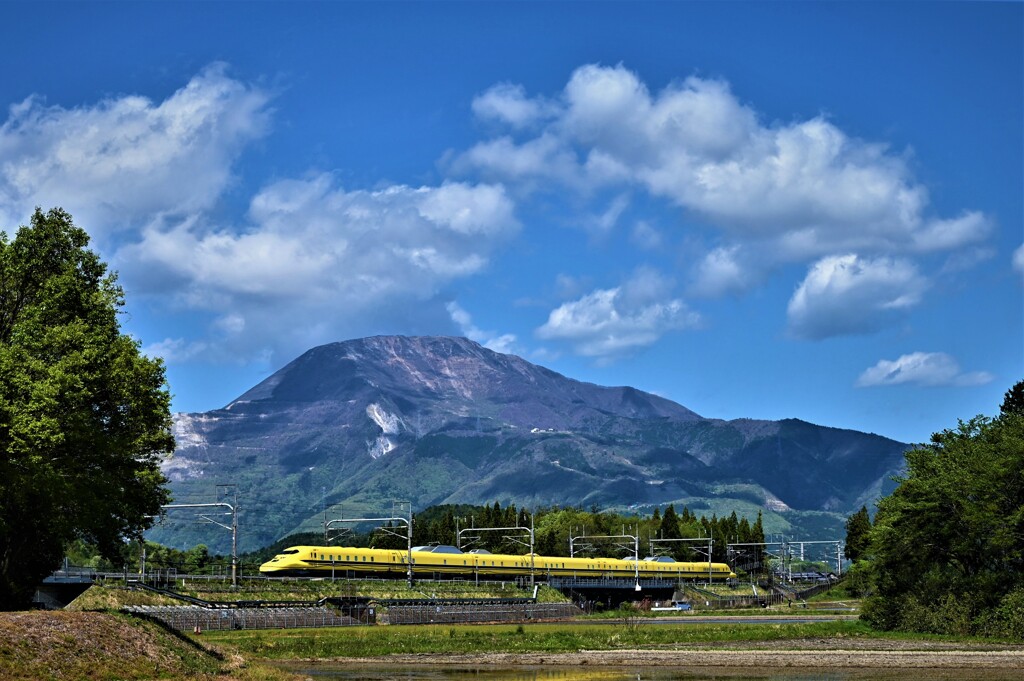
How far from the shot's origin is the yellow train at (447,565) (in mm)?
116500

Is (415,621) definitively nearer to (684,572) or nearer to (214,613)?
(214,613)

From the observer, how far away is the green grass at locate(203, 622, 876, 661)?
66.2 meters

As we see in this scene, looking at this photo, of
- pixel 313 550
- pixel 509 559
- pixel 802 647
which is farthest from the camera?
pixel 509 559

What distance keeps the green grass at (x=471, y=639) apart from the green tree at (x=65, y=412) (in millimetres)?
10610

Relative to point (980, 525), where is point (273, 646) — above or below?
below

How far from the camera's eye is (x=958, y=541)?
260 feet

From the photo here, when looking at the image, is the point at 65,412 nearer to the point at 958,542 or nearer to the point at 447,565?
the point at 958,542

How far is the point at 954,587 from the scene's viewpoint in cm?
7644

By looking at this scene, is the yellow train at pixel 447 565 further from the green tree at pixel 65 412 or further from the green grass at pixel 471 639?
the green tree at pixel 65 412

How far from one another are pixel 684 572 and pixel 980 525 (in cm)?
11246

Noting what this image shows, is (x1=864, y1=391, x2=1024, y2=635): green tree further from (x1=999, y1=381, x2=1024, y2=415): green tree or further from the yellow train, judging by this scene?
the yellow train

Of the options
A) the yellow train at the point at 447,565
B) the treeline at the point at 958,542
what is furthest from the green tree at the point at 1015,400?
the yellow train at the point at 447,565

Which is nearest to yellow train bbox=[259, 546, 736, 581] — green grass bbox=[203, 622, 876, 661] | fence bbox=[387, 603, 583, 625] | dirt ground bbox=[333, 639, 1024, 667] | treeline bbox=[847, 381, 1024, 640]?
fence bbox=[387, 603, 583, 625]

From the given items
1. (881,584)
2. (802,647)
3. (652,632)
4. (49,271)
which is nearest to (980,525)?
(881,584)
